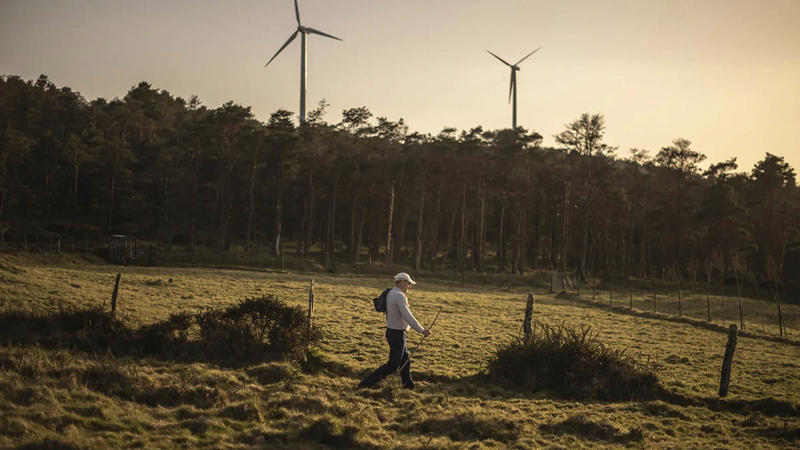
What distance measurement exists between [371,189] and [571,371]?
55672 mm

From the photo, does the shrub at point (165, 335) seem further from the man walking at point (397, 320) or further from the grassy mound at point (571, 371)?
the grassy mound at point (571, 371)

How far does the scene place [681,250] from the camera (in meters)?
82.3

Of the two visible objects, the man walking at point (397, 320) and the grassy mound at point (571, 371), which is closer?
the man walking at point (397, 320)

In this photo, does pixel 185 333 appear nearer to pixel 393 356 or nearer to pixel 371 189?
pixel 393 356

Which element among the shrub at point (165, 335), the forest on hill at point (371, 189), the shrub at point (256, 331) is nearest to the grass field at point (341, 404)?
the shrub at point (256, 331)

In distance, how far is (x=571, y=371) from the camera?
15.3 metres

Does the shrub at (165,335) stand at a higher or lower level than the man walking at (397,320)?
lower

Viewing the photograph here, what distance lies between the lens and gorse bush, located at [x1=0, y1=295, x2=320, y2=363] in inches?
602

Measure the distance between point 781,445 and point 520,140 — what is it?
60.3m

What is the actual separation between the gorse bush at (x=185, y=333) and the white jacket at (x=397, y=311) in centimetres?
450

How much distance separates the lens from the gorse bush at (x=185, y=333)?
15297 millimetres

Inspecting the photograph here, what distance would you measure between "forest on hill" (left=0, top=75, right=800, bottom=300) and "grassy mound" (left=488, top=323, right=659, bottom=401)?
47.4 meters

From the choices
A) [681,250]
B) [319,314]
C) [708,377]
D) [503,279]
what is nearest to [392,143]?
[503,279]

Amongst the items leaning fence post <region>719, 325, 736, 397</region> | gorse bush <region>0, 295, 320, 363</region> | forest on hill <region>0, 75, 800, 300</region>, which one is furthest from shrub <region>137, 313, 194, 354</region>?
forest on hill <region>0, 75, 800, 300</region>
